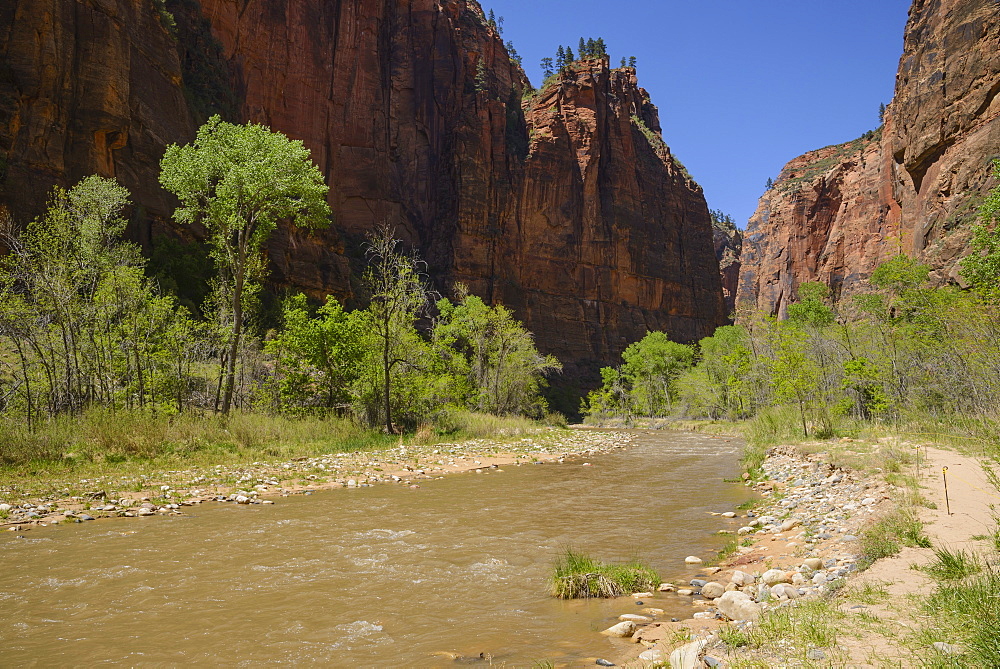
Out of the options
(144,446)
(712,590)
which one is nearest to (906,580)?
(712,590)

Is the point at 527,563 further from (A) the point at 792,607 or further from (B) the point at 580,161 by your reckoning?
(B) the point at 580,161

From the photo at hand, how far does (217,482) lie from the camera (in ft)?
38.5

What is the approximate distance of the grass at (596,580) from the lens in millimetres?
5781

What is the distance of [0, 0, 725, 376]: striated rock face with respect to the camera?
33.2 metres

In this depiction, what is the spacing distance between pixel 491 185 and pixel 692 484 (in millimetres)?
77949

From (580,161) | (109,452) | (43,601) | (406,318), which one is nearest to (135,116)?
(406,318)

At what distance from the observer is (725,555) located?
7180 mm

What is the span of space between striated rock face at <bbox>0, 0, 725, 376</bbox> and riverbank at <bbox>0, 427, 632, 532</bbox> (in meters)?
26.6

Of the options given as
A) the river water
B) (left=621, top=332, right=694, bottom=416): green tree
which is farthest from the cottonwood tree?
(left=621, top=332, right=694, bottom=416): green tree

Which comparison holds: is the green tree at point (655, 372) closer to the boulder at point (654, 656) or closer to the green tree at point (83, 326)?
the green tree at point (83, 326)

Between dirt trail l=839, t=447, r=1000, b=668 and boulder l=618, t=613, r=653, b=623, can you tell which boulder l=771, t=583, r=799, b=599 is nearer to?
dirt trail l=839, t=447, r=1000, b=668

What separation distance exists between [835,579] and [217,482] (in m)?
11.7

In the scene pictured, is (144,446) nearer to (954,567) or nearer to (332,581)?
(332,581)

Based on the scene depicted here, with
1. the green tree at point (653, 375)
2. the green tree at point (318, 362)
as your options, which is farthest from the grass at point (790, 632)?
the green tree at point (653, 375)
